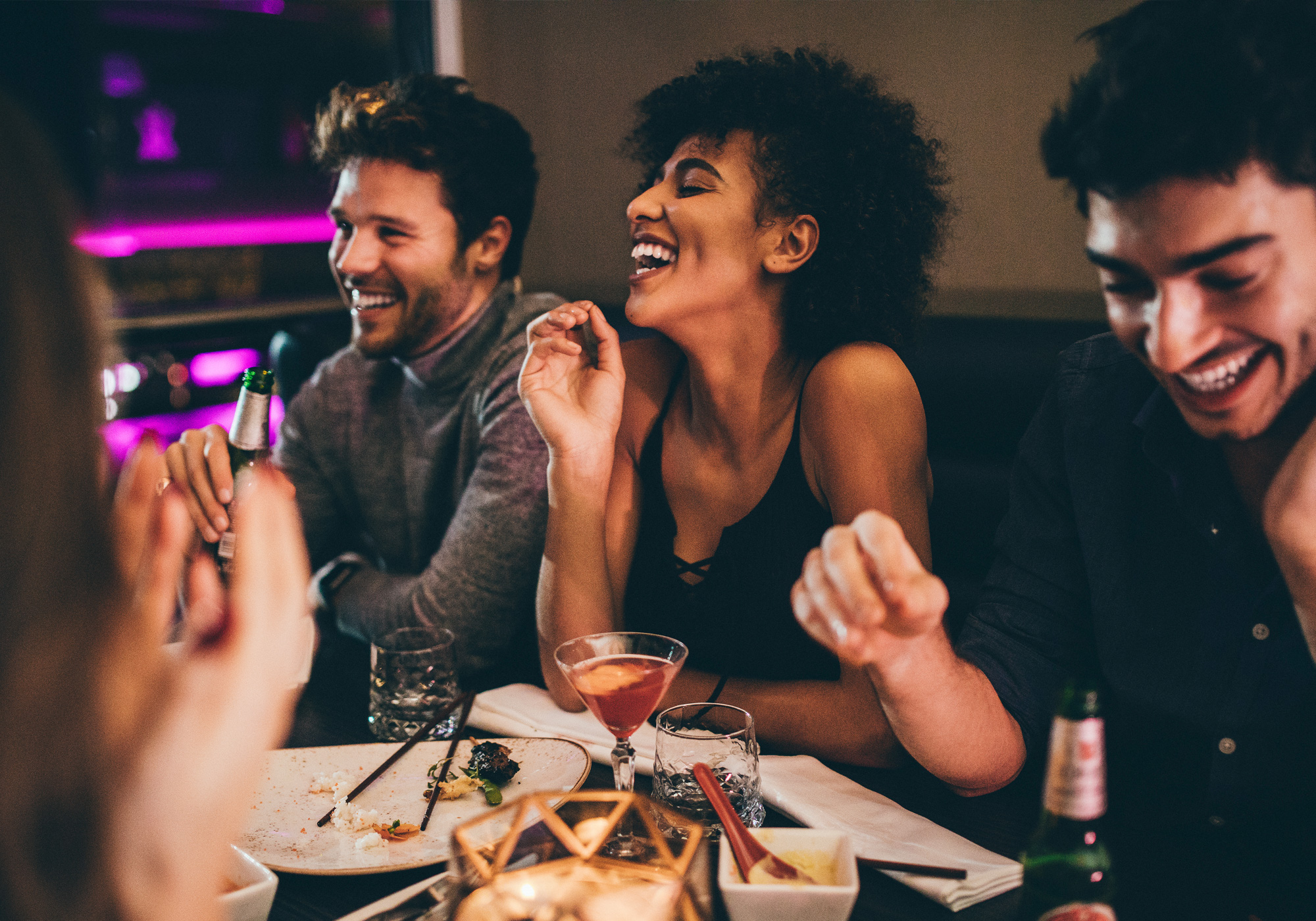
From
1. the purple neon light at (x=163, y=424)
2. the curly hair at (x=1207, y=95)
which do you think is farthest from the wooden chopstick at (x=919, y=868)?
the purple neon light at (x=163, y=424)

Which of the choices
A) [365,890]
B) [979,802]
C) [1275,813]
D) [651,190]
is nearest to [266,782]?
[365,890]

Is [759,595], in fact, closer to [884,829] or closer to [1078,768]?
[884,829]

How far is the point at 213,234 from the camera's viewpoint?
469cm

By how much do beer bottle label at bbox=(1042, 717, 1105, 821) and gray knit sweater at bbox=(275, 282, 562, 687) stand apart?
1.01 meters

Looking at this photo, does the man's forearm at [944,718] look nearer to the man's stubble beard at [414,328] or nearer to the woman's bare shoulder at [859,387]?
the woman's bare shoulder at [859,387]

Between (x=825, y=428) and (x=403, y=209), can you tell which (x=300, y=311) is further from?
(x=825, y=428)

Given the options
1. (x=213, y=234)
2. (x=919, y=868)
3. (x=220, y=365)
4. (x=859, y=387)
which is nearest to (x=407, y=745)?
(x=919, y=868)

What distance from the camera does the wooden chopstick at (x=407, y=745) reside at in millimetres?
1140

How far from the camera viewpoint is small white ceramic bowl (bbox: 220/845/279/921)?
85 centimetres

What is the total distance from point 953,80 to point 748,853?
2.37 meters

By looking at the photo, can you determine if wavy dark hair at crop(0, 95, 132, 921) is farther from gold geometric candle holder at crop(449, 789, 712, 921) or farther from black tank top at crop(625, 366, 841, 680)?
black tank top at crop(625, 366, 841, 680)

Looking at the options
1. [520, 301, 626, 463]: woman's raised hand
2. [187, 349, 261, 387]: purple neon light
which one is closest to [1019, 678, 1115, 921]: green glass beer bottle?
[520, 301, 626, 463]: woman's raised hand

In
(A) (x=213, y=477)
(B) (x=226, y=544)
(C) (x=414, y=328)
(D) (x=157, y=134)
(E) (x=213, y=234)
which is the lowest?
(B) (x=226, y=544)

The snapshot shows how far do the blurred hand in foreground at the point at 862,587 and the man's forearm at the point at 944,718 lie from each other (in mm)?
163
